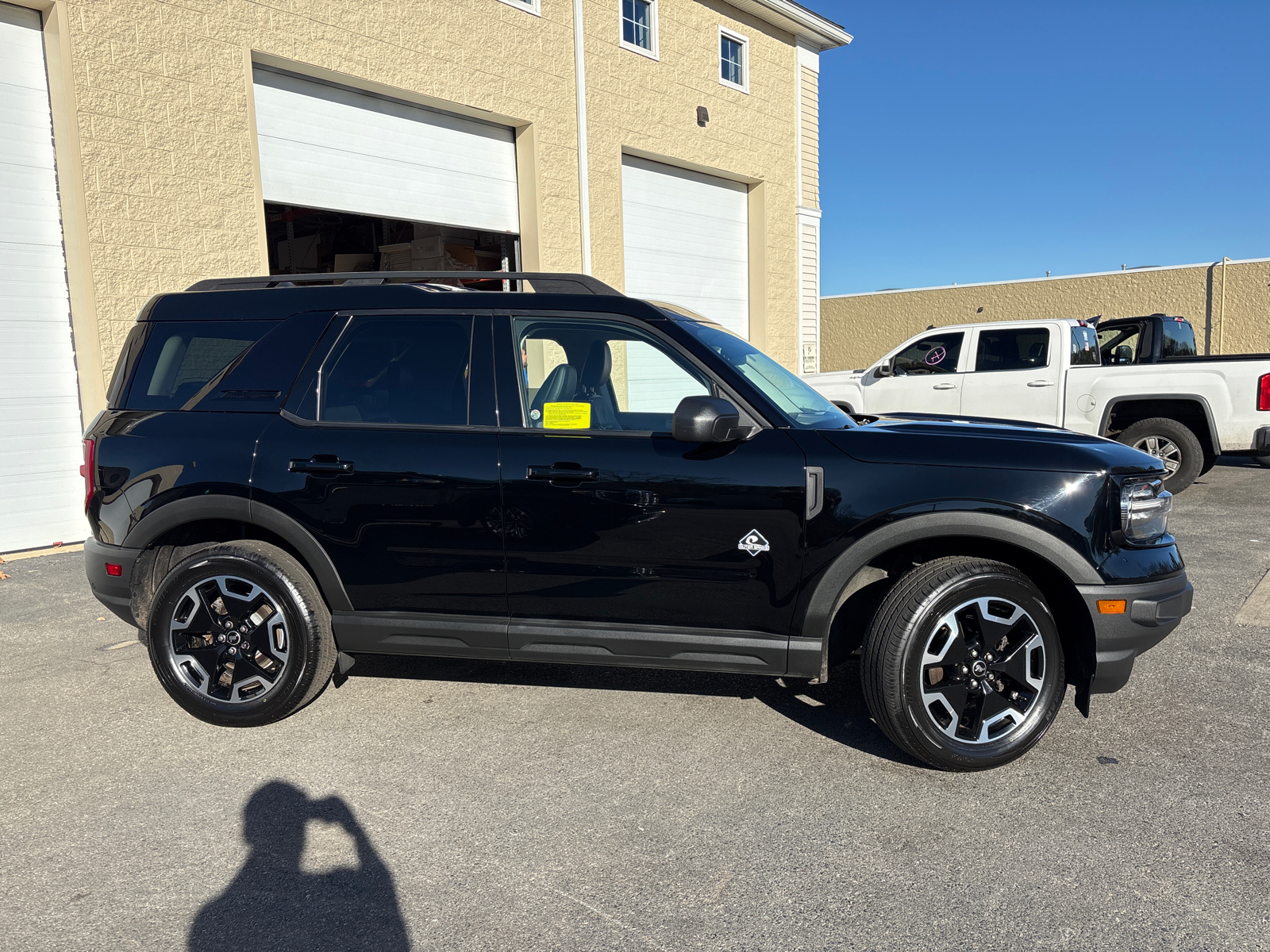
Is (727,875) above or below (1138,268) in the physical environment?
below

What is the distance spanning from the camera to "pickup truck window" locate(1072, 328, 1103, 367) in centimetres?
1014

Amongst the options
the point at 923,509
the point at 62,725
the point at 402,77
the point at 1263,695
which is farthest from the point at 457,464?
the point at 402,77

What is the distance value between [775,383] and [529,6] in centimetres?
929

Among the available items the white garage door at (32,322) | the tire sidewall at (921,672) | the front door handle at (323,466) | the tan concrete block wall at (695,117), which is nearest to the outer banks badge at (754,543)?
the tire sidewall at (921,672)

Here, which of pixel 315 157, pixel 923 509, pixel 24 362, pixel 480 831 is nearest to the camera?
pixel 480 831

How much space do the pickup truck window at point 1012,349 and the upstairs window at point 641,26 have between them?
6.45 metres

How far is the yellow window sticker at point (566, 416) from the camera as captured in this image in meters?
3.65

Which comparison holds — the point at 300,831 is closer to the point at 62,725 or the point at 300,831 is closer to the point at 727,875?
the point at 727,875

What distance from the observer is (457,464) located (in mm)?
3613

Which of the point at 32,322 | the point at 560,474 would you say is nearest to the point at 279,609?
the point at 560,474

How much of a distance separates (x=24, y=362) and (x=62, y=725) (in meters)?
4.92

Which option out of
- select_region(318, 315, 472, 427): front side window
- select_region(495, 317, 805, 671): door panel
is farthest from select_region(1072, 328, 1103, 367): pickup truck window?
select_region(318, 315, 472, 427): front side window

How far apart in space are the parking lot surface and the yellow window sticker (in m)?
1.31

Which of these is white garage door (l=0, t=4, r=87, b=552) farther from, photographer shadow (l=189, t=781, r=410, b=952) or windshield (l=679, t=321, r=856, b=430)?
windshield (l=679, t=321, r=856, b=430)
